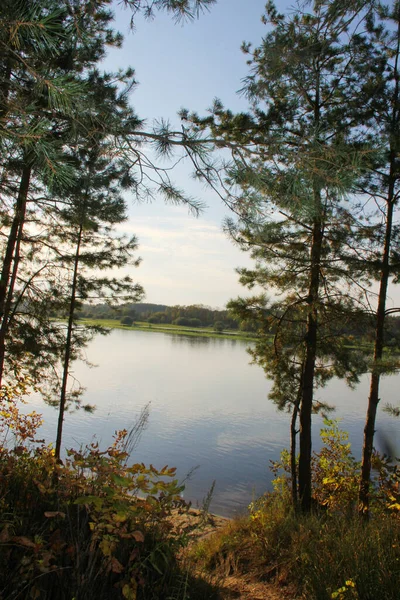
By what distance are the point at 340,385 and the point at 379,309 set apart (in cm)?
2022

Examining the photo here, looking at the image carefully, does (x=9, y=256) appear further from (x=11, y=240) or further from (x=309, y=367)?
(x=309, y=367)

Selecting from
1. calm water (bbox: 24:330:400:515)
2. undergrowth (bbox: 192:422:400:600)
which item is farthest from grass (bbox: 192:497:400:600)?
calm water (bbox: 24:330:400:515)

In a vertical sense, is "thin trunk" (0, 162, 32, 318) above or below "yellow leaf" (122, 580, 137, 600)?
above

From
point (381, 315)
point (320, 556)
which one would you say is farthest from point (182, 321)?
point (320, 556)

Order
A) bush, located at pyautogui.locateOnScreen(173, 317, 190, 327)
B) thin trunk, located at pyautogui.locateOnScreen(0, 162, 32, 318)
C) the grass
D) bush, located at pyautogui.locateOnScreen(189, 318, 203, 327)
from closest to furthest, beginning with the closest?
the grass < thin trunk, located at pyautogui.locateOnScreen(0, 162, 32, 318) < bush, located at pyautogui.locateOnScreen(189, 318, 203, 327) < bush, located at pyautogui.locateOnScreen(173, 317, 190, 327)

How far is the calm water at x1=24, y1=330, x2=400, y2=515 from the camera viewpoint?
11836 millimetres

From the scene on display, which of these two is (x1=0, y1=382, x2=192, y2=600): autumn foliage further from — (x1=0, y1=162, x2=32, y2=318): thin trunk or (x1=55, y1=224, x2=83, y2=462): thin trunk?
(x1=55, y1=224, x2=83, y2=462): thin trunk

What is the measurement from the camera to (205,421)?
54.4 ft

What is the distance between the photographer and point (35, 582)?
2.19 metres

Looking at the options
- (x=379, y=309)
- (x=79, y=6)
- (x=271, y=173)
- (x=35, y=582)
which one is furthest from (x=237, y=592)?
(x=379, y=309)

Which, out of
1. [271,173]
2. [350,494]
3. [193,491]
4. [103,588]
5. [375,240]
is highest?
[375,240]

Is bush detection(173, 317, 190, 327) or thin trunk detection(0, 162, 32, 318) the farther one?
bush detection(173, 317, 190, 327)

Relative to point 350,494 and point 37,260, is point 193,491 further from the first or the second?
point 37,260

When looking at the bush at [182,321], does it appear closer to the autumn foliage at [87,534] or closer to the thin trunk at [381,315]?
the thin trunk at [381,315]
